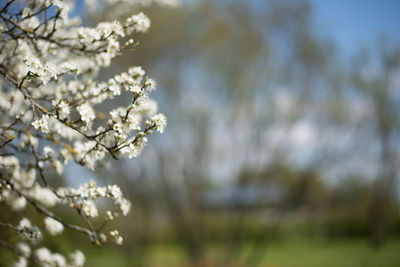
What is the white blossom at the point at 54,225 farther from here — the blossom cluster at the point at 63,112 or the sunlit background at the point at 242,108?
the sunlit background at the point at 242,108

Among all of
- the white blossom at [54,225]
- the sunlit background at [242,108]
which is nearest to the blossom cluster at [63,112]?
the white blossom at [54,225]

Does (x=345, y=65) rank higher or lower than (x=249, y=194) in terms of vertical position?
higher

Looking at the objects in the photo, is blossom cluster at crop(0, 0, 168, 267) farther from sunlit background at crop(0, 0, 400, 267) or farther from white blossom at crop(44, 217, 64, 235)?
sunlit background at crop(0, 0, 400, 267)

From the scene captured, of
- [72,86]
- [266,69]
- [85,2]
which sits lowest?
[72,86]

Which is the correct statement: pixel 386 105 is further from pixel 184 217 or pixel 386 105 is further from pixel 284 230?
pixel 284 230

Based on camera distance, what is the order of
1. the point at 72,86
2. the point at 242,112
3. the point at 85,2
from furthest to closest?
the point at 242,112, the point at 85,2, the point at 72,86

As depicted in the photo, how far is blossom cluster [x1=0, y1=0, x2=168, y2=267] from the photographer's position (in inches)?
70.9

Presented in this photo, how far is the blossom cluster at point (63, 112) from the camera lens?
1.80 m

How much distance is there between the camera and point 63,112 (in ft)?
5.94

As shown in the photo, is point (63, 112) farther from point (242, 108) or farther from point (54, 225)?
point (242, 108)

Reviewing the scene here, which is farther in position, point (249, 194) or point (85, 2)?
point (249, 194)

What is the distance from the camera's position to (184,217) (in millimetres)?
10969

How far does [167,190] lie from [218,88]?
3.82 metres

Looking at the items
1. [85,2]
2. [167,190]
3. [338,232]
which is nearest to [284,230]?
[338,232]
